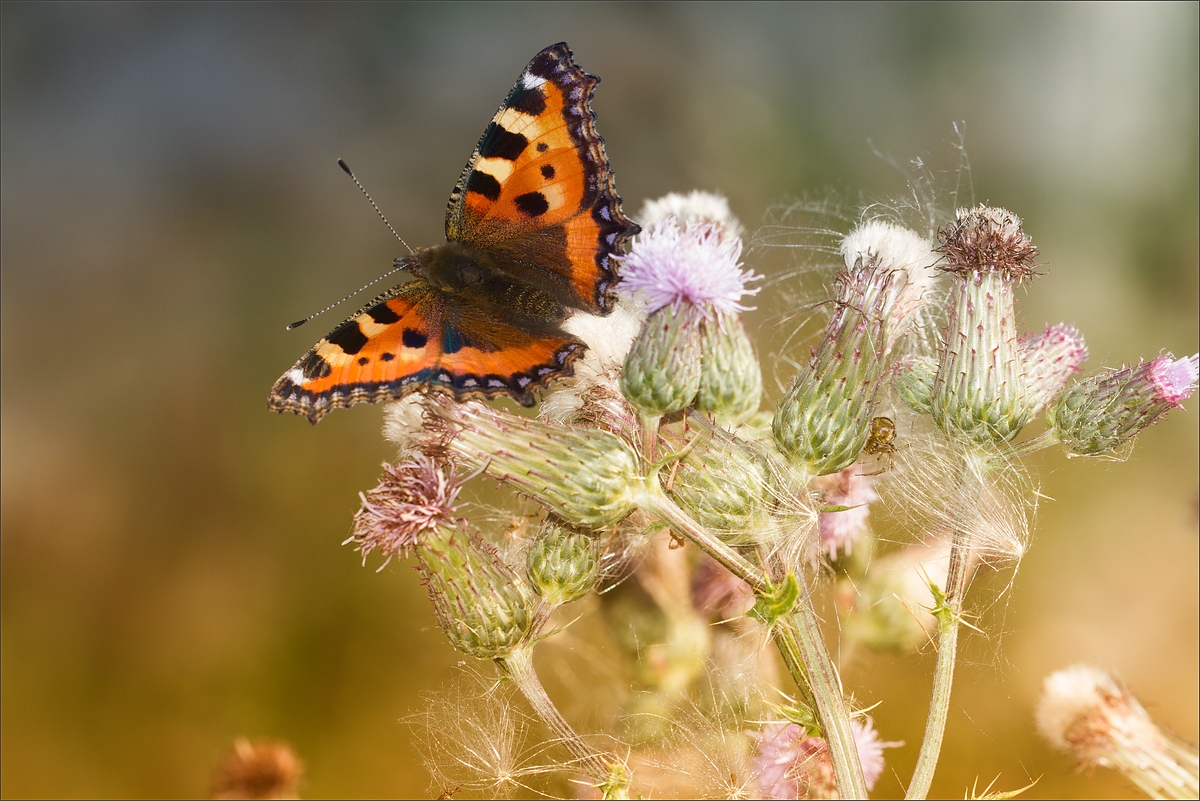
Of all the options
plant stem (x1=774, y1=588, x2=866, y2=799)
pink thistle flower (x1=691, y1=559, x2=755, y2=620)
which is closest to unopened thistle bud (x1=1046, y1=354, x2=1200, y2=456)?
plant stem (x1=774, y1=588, x2=866, y2=799)

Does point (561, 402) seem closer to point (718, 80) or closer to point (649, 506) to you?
point (649, 506)

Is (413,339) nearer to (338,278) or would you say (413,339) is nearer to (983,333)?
(983,333)

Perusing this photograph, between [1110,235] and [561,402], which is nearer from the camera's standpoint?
[561,402]

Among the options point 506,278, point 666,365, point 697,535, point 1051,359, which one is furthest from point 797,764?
point 506,278

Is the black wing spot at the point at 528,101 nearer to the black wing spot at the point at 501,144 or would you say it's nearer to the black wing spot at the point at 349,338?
the black wing spot at the point at 501,144

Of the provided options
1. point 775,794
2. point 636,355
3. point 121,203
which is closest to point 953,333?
point 636,355

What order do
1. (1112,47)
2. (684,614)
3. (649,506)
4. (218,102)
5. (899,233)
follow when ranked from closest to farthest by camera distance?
Answer: (649,506), (899,233), (684,614), (218,102), (1112,47)

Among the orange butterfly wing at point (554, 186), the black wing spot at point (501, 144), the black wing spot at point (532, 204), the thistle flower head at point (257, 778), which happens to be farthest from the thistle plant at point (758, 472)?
the thistle flower head at point (257, 778)
